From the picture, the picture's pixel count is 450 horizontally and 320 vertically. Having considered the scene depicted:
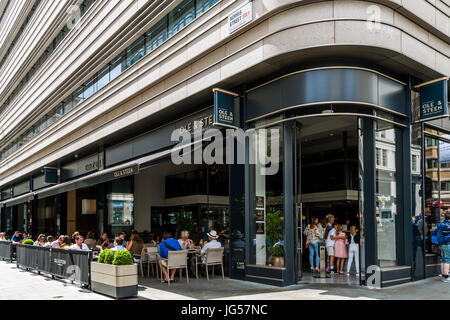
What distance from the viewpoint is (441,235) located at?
1102 cm

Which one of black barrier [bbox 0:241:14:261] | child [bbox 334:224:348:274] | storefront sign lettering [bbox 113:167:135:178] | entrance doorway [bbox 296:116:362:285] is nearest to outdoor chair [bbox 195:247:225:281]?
child [bbox 334:224:348:274]

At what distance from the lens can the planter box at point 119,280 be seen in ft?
30.3

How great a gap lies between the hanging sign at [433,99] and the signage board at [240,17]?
4727 millimetres

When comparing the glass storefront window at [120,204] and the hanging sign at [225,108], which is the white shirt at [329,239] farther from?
the glass storefront window at [120,204]

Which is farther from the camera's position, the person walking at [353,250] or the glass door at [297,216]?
the person walking at [353,250]

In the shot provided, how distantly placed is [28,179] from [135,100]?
21.0 metres

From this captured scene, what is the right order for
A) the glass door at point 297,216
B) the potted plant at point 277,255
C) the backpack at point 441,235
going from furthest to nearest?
the backpack at point 441,235 < the glass door at point 297,216 < the potted plant at point 277,255

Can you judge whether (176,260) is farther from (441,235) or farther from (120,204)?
(120,204)

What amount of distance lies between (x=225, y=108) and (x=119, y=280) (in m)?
5.20

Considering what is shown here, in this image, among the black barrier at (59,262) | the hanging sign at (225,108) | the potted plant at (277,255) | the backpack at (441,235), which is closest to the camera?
the potted plant at (277,255)

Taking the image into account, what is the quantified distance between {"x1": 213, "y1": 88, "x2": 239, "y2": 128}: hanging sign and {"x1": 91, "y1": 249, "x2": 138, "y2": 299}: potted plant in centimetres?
417

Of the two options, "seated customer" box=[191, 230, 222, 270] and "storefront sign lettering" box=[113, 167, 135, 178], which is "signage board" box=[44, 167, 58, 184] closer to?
"storefront sign lettering" box=[113, 167, 135, 178]

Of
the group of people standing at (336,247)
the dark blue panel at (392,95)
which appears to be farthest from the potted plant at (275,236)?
the dark blue panel at (392,95)
